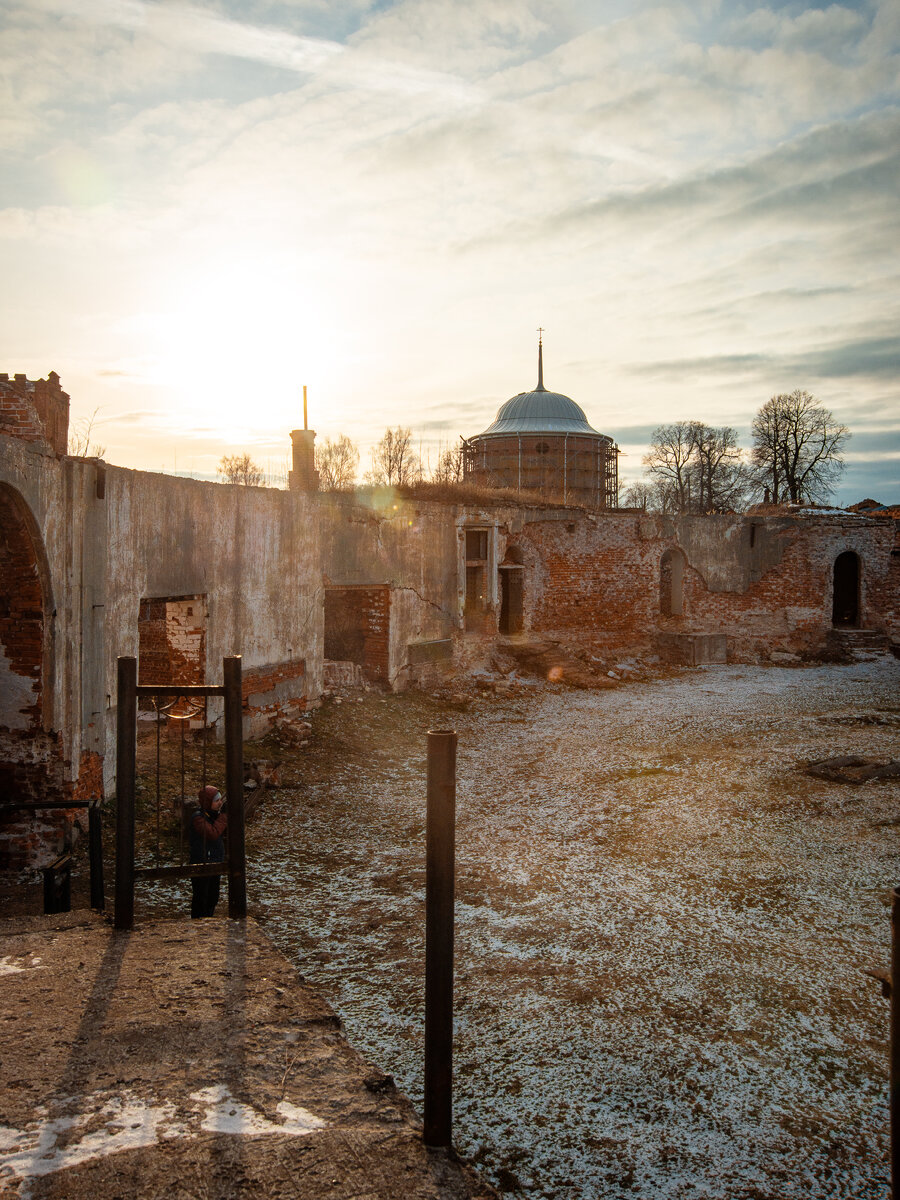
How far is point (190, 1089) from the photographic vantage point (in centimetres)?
295

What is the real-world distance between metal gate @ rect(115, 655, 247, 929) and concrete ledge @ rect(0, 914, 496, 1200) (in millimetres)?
325

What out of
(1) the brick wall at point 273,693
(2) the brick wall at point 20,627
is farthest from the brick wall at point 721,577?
(2) the brick wall at point 20,627

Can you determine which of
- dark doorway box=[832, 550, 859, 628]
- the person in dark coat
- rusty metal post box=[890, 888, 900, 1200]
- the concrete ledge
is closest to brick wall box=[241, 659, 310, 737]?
the person in dark coat

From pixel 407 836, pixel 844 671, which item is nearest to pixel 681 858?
pixel 407 836

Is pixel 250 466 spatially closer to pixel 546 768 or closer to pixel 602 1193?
pixel 546 768

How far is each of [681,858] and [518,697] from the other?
8.52 meters

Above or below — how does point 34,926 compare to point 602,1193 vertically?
above

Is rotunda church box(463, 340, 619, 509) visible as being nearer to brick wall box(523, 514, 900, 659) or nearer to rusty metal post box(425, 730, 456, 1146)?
brick wall box(523, 514, 900, 659)

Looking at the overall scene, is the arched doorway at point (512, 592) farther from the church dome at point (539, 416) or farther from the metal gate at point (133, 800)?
the church dome at point (539, 416)

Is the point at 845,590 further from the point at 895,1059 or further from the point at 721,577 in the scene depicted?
the point at 895,1059

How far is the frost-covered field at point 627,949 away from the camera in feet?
13.0

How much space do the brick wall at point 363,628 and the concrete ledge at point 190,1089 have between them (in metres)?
11.0

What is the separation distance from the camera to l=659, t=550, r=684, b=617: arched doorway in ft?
71.9

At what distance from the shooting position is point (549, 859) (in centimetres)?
765
